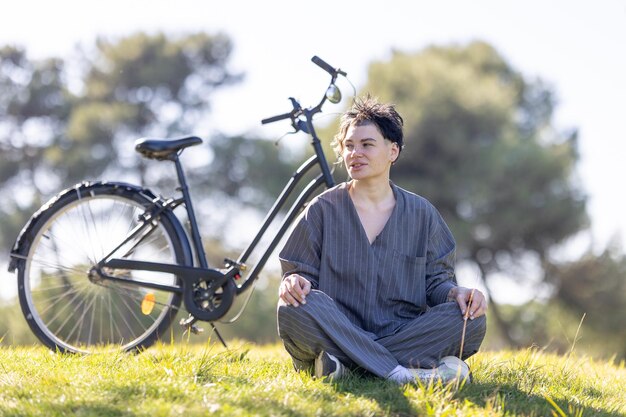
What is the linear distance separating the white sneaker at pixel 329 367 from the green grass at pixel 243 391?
0.05 m

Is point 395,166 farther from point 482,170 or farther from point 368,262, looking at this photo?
point 368,262

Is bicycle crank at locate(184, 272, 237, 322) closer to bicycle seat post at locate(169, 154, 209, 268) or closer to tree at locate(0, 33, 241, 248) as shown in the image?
bicycle seat post at locate(169, 154, 209, 268)

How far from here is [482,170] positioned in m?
17.9

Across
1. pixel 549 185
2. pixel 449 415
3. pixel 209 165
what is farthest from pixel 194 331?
pixel 209 165

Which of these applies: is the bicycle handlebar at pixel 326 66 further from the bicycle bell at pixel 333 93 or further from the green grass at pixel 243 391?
the green grass at pixel 243 391

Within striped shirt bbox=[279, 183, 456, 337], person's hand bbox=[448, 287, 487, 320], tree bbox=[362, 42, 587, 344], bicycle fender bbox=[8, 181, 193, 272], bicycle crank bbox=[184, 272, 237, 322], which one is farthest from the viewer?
tree bbox=[362, 42, 587, 344]

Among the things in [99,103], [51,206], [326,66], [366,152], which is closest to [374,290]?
[366,152]

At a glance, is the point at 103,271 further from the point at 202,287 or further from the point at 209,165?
the point at 209,165

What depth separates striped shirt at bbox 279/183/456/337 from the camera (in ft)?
12.4

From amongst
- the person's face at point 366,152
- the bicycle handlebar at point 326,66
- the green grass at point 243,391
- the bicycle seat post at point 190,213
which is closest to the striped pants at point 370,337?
the green grass at point 243,391

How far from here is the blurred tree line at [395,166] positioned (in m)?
18.1

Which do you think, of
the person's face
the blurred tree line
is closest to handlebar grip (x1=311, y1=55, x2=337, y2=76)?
the person's face

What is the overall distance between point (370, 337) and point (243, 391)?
676mm

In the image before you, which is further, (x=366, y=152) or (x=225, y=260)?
(x=225, y=260)
